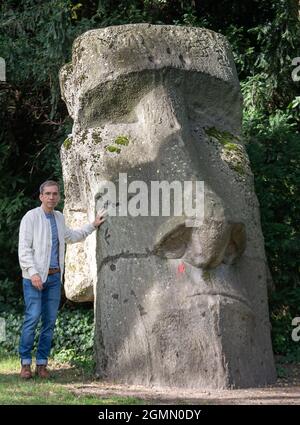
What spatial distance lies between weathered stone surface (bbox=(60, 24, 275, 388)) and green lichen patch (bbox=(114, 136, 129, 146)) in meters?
0.01

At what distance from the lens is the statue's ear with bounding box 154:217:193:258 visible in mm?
7215

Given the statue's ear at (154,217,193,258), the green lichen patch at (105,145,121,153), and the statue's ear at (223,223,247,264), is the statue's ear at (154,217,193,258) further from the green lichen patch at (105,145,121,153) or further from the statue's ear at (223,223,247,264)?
the green lichen patch at (105,145,121,153)

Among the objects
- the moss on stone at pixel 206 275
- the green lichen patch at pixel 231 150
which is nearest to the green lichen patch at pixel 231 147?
the green lichen patch at pixel 231 150

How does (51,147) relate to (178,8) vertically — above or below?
below

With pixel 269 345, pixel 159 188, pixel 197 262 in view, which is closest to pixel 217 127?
pixel 159 188

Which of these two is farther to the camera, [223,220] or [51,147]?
[51,147]

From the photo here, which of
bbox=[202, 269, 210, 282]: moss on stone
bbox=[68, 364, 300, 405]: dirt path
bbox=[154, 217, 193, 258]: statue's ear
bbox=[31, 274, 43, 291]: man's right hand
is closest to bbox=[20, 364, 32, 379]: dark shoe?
bbox=[68, 364, 300, 405]: dirt path

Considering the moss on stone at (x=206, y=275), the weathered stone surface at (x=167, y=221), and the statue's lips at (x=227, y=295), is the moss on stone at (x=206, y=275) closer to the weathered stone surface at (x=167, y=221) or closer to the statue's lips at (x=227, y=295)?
the weathered stone surface at (x=167, y=221)

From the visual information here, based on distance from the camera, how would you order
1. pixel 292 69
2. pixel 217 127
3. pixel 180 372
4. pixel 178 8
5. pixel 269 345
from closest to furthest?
pixel 180 372 < pixel 269 345 < pixel 217 127 < pixel 292 69 < pixel 178 8

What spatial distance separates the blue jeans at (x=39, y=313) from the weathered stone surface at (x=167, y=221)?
429 millimetres

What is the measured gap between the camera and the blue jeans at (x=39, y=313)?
724 centimetres

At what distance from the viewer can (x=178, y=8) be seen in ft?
40.7

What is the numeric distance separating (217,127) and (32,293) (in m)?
2.45

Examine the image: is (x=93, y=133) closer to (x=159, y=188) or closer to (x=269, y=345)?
(x=159, y=188)
